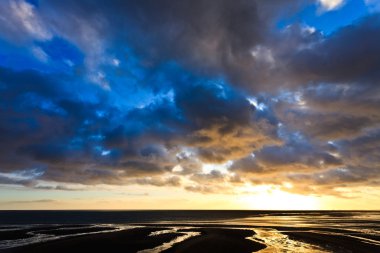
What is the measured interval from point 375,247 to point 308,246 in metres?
7.58

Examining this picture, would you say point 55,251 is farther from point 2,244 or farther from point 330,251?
point 330,251

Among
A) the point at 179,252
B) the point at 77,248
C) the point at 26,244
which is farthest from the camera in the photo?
the point at 26,244

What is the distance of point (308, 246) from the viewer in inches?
1651

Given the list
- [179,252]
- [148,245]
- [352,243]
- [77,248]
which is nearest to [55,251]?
[77,248]

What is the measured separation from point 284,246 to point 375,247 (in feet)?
34.2

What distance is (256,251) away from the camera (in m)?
38.1

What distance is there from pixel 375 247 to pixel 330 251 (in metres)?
7.35

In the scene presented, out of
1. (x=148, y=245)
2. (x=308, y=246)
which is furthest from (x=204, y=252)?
(x=308, y=246)

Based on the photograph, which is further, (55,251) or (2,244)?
(2,244)

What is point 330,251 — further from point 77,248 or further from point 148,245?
point 77,248

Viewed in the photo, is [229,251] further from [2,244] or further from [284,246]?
[2,244]

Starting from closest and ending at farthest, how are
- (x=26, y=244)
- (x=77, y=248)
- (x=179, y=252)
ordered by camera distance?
(x=179, y=252)
(x=77, y=248)
(x=26, y=244)

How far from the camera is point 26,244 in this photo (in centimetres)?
4331

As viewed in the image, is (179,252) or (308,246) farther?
(308,246)
